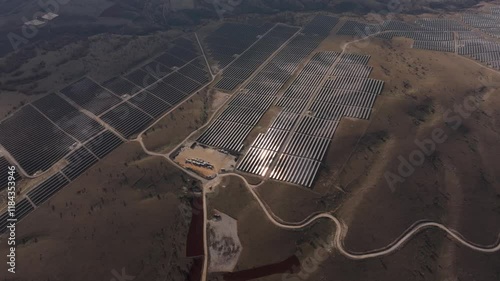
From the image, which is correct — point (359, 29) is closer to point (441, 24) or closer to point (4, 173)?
point (441, 24)

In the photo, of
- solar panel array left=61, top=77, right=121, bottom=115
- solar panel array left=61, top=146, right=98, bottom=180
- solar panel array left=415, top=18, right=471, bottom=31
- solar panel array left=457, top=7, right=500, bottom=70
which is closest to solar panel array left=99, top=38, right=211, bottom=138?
solar panel array left=61, top=77, right=121, bottom=115

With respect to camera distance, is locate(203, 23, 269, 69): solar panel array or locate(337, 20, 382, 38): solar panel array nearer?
locate(203, 23, 269, 69): solar panel array

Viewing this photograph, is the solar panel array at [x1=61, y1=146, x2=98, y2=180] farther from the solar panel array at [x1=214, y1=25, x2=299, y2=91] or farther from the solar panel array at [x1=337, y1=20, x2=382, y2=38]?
the solar panel array at [x1=337, y1=20, x2=382, y2=38]

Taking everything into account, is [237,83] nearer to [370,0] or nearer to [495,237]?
[495,237]

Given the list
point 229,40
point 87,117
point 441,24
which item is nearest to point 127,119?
point 87,117

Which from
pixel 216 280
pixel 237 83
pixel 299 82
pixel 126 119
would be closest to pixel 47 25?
pixel 126 119
